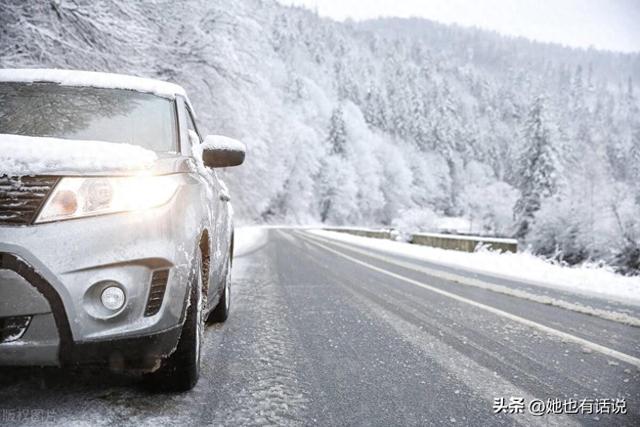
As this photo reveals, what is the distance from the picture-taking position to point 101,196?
6.56 feet

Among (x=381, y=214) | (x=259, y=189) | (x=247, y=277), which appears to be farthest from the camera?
(x=381, y=214)

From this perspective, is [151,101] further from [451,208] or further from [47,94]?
[451,208]

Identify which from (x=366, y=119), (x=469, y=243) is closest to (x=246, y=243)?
(x=469, y=243)

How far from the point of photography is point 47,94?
2.94 metres

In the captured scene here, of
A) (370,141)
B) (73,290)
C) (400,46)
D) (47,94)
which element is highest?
(400,46)

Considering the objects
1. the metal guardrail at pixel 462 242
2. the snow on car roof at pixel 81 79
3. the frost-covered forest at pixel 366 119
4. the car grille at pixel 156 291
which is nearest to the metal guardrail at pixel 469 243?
the metal guardrail at pixel 462 242

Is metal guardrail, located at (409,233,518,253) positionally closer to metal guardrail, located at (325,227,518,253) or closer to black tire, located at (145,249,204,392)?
metal guardrail, located at (325,227,518,253)

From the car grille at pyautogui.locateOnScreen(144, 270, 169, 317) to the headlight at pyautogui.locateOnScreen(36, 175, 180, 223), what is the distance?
32 centimetres

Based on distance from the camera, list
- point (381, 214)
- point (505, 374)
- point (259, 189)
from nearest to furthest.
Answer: point (505, 374), point (259, 189), point (381, 214)

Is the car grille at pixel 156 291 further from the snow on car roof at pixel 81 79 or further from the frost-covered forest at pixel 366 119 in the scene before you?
the frost-covered forest at pixel 366 119

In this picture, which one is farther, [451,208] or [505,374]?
[451,208]

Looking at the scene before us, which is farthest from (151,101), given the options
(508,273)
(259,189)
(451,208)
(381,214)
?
(451,208)

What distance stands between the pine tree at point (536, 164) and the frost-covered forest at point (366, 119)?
0.48ft

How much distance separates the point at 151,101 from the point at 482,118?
507 ft
